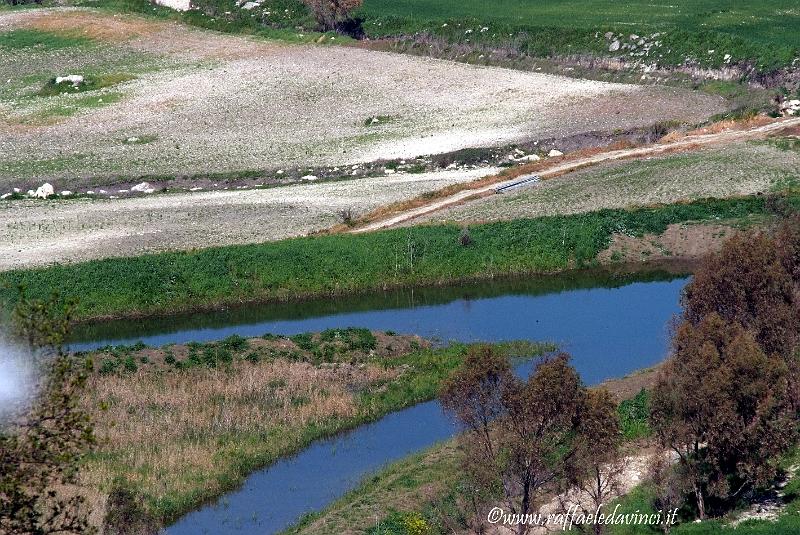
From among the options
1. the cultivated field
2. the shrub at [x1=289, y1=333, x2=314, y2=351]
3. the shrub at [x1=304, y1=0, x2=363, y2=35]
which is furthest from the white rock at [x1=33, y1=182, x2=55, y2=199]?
the shrub at [x1=304, y1=0, x2=363, y2=35]

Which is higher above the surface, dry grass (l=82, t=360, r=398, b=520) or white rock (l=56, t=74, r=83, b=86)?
dry grass (l=82, t=360, r=398, b=520)

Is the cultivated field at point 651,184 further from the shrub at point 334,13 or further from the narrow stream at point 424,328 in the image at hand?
the shrub at point 334,13

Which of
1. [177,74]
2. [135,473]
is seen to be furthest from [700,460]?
[177,74]

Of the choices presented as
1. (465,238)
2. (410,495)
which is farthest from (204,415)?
(465,238)

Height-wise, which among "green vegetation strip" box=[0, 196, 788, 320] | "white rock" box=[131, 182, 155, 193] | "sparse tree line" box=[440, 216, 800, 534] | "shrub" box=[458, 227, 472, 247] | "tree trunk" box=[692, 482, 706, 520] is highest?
"sparse tree line" box=[440, 216, 800, 534]

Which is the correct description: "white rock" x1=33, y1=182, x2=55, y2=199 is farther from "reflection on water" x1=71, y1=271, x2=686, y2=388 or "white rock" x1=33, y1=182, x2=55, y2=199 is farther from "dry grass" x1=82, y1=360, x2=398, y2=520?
"dry grass" x1=82, y1=360, x2=398, y2=520

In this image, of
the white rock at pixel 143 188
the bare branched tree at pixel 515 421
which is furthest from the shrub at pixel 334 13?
the bare branched tree at pixel 515 421

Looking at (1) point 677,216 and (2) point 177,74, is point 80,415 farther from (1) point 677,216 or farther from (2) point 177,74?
(2) point 177,74
